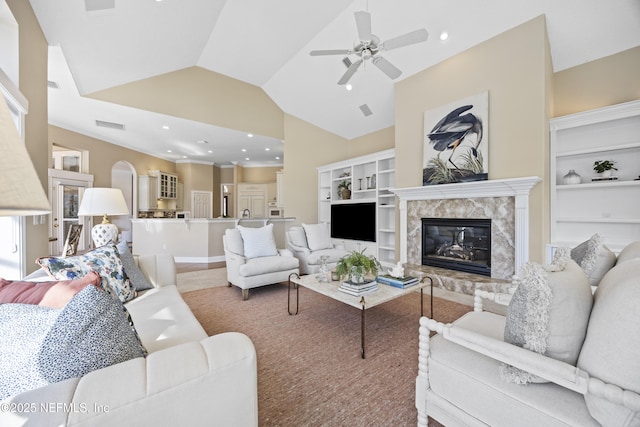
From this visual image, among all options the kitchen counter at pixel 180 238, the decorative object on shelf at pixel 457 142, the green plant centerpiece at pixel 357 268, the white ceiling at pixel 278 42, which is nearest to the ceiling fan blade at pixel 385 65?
the white ceiling at pixel 278 42

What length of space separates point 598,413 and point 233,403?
119 cm

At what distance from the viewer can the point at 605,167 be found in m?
3.28

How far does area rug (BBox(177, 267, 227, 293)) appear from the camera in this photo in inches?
158

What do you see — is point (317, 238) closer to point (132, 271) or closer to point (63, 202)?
point (132, 271)

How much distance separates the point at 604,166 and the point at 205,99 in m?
6.54

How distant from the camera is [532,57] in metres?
3.22

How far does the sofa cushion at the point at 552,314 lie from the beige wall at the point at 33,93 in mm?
3637

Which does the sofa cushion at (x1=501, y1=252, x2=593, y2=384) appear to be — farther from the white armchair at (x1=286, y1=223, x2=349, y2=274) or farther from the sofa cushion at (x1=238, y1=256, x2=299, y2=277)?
the white armchair at (x1=286, y1=223, x2=349, y2=274)

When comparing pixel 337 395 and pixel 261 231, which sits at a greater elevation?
pixel 261 231

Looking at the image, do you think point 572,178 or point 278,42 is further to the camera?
point 278,42

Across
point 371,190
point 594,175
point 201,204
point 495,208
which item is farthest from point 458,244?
point 201,204

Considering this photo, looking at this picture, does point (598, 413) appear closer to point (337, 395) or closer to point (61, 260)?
point (337, 395)

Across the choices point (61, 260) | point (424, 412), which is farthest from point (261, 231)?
point (424, 412)

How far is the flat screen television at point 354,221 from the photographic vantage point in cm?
548
